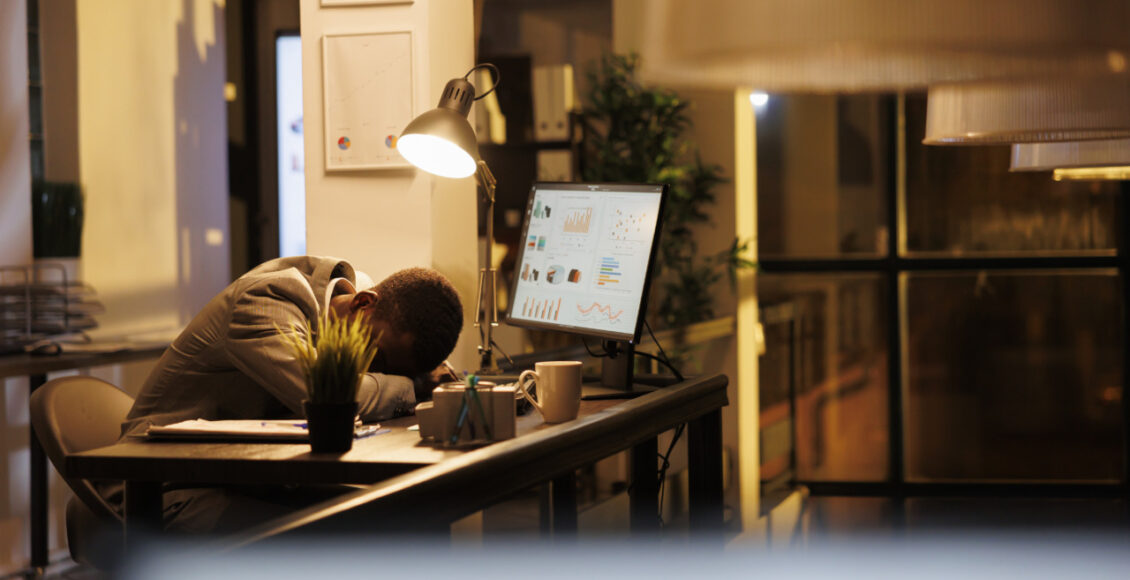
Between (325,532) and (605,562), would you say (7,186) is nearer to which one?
(605,562)

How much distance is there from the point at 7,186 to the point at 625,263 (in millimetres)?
2608

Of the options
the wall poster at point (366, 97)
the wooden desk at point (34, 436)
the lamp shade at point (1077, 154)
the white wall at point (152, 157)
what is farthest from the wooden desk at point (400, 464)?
the white wall at point (152, 157)

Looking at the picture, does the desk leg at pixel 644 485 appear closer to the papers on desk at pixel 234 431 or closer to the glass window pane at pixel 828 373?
the papers on desk at pixel 234 431

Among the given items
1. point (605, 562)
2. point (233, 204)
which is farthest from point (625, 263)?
point (233, 204)

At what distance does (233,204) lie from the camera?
5574mm

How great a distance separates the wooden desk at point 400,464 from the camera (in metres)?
1.31

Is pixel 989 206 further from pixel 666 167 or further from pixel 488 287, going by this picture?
pixel 488 287

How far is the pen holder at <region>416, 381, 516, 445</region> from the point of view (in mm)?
1839

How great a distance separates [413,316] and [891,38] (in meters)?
1.41

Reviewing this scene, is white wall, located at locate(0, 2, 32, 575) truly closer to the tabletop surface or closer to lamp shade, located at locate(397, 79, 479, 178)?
lamp shade, located at locate(397, 79, 479, 178)

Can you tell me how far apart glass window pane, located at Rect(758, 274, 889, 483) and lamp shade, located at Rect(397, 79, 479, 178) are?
387 centimetres

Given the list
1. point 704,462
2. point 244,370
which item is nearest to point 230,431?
point 244,370

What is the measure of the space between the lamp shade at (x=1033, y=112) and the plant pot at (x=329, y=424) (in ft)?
3.41

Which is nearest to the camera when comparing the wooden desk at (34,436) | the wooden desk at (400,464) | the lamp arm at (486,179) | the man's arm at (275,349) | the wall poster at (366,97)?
the wooden desk at (400,464)
